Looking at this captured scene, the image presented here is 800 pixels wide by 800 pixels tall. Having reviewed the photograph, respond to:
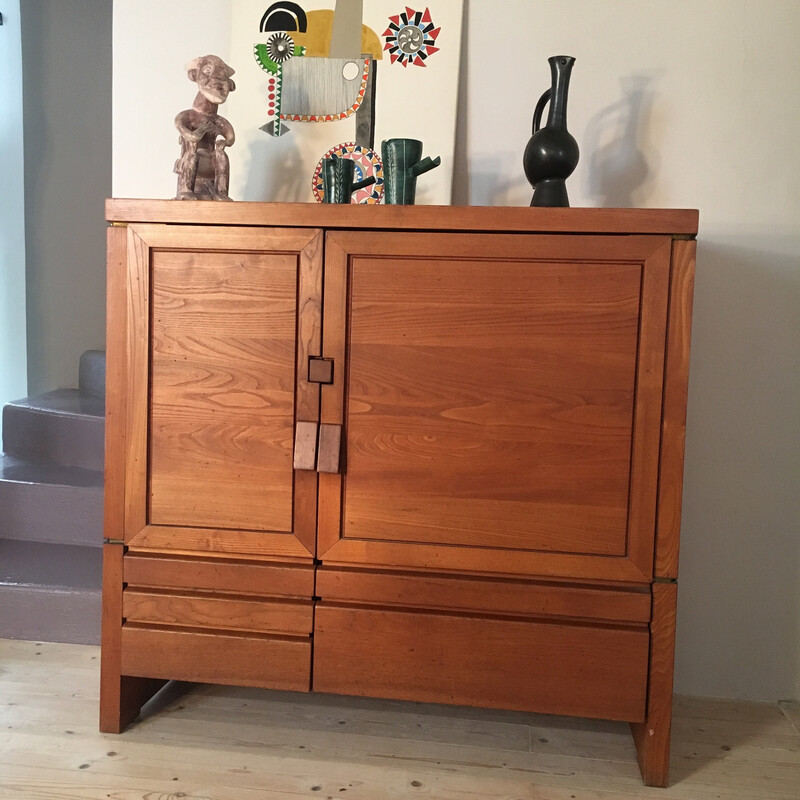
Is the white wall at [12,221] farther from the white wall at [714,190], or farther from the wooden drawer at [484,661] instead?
the wooden drawer at [484,661]

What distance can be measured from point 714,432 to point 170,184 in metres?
1.65

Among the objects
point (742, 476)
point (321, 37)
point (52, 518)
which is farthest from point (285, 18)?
point (742, 476)

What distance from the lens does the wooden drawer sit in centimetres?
155

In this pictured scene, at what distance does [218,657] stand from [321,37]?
160cm

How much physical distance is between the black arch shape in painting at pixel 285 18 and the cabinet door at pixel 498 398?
2.75ft

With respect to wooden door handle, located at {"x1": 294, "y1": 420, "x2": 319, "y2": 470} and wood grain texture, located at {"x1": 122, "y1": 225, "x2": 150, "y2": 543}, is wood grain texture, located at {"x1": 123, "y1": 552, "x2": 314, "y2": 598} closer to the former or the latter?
wood grain texture, located at {"x1": 122, "y1": 225, "x2": 150, "y2": 543}

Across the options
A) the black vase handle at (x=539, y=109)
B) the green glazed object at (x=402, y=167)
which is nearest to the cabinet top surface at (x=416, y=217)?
the green glazed object at (x=402, y=167)

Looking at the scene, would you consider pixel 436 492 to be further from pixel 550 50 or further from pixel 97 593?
pixel 550 50

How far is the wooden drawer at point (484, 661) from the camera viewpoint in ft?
5.09

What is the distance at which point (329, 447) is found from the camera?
156 cm

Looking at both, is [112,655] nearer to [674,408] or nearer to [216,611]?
[216,611]

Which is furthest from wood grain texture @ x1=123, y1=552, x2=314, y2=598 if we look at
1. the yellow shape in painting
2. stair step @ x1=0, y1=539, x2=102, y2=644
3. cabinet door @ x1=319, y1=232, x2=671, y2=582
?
the yellow shape in painting

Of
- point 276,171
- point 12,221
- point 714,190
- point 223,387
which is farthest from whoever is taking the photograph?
point 12,221

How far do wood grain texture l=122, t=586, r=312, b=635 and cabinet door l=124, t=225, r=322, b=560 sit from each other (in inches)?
4.3
